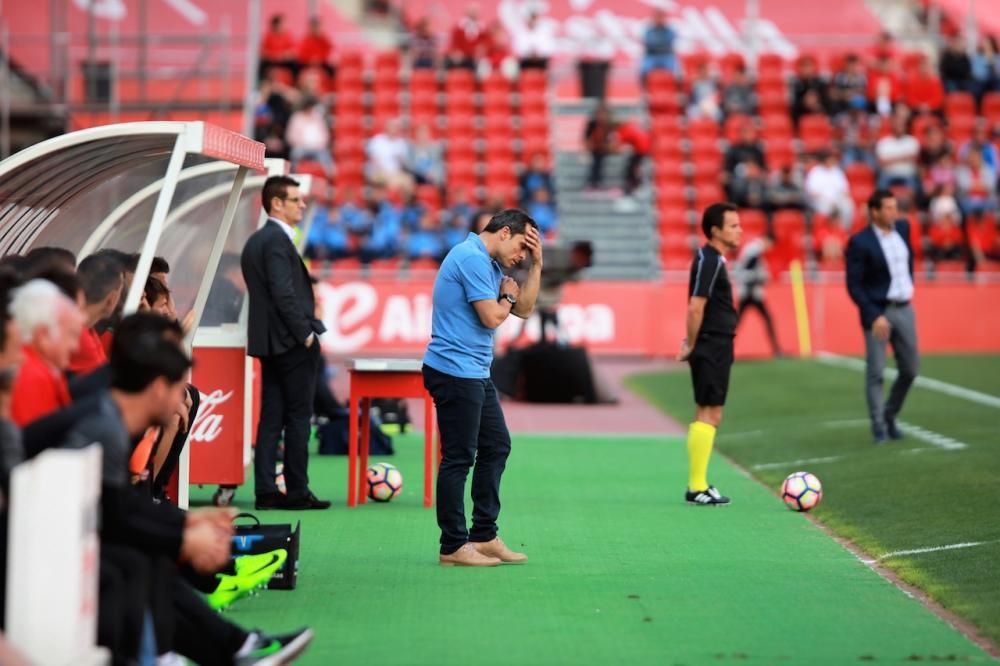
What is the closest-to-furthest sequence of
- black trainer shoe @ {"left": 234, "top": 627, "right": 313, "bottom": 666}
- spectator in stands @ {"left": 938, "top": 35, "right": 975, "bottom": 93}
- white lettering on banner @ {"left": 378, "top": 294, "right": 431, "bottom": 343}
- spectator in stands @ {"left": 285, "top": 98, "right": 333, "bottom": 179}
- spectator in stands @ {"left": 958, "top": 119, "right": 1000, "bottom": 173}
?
black trainer shoe @ {"left": 234, "top": 627, "right": 313, "bottom": 666}, white lettering on banner @ {"left": 378, "top": 294, "right": 431, "bottom": 343}, spectator in stands @ {"left": 285, "top": 98, "right": 333, "bottom": 179}, spectator in stands @ {"left": 958, "top": 119, "right": 1000, "bottom": 173}, spectator in stands @ {"left": 938, "top": 35, "right": 975, "bottom": 93}

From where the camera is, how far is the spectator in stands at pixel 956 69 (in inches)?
1332

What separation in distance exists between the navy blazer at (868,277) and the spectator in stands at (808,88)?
18.4m

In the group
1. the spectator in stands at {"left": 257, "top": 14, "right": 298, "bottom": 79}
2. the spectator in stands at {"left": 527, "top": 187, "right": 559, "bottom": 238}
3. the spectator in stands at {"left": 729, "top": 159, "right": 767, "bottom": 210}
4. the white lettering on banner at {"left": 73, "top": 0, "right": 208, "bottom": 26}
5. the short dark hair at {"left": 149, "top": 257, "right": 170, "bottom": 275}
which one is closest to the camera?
the short dark hair at {"left": 149, "top": 257, "right": 170, "bottom": 275}

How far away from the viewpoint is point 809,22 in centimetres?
3609

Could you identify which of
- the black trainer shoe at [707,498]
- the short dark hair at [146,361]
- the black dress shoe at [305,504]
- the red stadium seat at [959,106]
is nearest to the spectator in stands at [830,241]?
the red stadium seat at [959,106]

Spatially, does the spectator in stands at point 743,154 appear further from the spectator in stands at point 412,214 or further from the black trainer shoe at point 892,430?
the black trainer shoe at point 892,430

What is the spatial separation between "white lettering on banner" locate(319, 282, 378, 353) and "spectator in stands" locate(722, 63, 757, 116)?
9.54m

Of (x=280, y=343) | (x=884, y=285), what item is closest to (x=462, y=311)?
(x=280, y=343)

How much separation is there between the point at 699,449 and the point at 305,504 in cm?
282

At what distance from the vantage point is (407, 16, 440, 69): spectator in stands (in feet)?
110

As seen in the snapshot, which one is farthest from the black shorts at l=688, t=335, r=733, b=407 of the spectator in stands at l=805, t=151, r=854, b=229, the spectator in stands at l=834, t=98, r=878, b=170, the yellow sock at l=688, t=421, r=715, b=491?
the spectator in stands at l=834, t=98, r=878, b=170

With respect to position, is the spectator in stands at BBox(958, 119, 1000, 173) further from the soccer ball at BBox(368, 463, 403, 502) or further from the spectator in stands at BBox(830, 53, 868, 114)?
the soccer ball at BBox(368, 463, 403, 502)

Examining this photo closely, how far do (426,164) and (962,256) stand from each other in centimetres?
978

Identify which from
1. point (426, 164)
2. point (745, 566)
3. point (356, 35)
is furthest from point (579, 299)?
point (745, 566)
